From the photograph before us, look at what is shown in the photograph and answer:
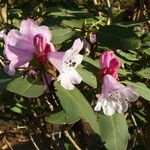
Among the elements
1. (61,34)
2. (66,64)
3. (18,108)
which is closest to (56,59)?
(66,64)

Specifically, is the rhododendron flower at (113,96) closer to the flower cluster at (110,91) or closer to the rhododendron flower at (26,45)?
the flower cluster at (110,91)

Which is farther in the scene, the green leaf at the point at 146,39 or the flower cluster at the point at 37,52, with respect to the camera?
the green leaf at the point at 146,39

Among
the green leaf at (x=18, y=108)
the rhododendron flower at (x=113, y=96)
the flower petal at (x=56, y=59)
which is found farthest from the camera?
the green leaf at (x=18, y=108)

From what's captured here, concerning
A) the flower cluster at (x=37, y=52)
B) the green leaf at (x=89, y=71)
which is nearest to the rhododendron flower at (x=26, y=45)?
the flower cluster at (x=37, y=52)

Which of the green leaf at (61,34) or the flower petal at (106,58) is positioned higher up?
the green leaf at (61,34)

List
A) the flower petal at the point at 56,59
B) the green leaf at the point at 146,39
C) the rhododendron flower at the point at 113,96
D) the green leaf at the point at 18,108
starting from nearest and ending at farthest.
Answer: the flower petal at the point at 56,59 → the rhododendron flower at the point at 113,96 → the green leaf at the point at 146,39 → the green leaf at the point at 18,108

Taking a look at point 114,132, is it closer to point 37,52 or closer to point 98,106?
point 98,106

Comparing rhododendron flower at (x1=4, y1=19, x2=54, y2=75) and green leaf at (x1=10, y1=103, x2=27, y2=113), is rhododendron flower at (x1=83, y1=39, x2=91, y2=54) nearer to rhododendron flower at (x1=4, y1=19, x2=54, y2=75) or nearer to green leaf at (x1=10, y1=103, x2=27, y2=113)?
rhododendron flower at (x1=4, y1=19, x2=54, y2=75)
